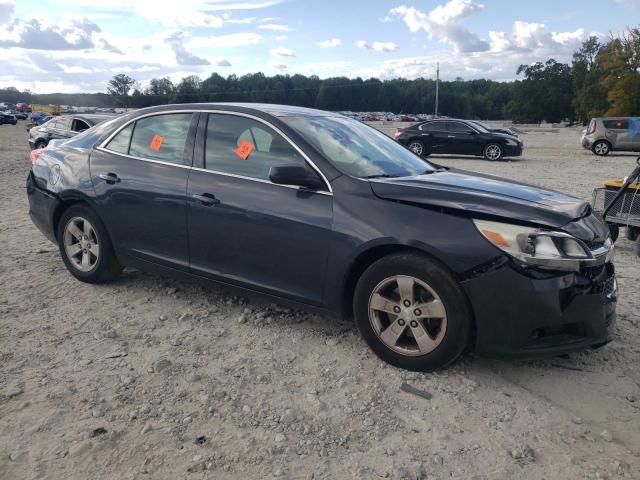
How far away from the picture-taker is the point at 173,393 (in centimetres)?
324

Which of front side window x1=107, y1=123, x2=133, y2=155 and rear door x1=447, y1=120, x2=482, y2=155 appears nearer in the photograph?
front side window x1=107, y1=123, x2=133, y2=155

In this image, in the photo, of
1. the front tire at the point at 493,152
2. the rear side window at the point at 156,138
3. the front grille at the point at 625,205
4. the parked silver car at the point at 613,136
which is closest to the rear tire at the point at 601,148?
the parked silver car at the point at 613,136

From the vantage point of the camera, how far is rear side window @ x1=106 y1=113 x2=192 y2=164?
4434 mm

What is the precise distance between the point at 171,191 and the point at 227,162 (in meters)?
0.51

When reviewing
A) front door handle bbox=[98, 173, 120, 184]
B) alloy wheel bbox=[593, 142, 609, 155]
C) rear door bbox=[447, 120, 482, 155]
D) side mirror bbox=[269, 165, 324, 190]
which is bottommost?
alloy wheel bbox=[593, 142, 609, 155]

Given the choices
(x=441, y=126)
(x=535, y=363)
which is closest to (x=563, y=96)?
(x=441, y=126)

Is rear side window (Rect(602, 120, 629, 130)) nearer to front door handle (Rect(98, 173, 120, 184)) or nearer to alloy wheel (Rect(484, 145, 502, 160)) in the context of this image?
alloy wheel (Rect(484, 145, 502, 160))

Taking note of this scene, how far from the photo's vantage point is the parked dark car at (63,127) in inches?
596

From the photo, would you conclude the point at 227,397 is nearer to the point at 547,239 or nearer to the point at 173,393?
the point at 173,393

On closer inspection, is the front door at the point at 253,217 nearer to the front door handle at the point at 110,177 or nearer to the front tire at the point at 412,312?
the front tire at the point at 412,312

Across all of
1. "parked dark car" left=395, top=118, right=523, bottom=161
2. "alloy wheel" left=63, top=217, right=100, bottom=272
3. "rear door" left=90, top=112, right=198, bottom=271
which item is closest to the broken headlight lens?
"rear door" left=90, top=112, right=198, bottom=271

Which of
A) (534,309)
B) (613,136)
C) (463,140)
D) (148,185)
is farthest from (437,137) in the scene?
(534,309)

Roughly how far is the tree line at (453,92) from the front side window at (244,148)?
209 ft

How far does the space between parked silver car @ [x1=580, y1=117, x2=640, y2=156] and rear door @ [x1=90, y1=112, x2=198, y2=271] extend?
22.6m
